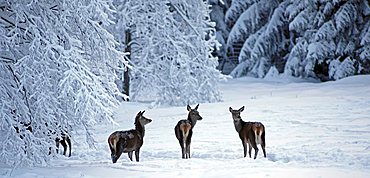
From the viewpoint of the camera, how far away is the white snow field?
30.4 feet

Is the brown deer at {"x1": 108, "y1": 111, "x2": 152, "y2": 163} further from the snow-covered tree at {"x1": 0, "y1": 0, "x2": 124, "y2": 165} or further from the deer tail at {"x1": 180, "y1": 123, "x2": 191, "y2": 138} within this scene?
the deer tail at {"x1": 180, "y1": 123, "x2": 191, "y2": 138}

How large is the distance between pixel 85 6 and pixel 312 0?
18.0 meters

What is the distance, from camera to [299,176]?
8.52 metres

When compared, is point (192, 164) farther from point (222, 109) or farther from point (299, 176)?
point (222, 109)

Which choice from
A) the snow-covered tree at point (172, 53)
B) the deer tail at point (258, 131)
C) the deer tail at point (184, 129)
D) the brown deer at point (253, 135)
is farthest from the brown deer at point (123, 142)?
the snow-covered tree at point (172, 53)

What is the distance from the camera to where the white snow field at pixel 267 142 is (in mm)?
9256

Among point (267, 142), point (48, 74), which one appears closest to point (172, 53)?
point (267, 142)

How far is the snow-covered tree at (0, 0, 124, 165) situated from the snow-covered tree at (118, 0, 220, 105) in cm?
901

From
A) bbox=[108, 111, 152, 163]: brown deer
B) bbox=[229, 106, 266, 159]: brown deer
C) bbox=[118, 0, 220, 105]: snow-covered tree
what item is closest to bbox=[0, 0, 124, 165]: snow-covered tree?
bbox=[108, 111, 152, 163]: brown deer

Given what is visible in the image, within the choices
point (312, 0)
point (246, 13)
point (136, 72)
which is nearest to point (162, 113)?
point (136, 72)

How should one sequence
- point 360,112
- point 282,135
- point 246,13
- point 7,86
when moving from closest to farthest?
point 7,86, point 282,135, point 360,112, point 246,13

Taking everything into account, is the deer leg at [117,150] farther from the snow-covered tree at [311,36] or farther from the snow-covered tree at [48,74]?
the snow-covered tree at [311,36]

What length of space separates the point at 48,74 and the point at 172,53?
1061 centimetres

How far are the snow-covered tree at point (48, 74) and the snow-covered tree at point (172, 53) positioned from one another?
9.01m
